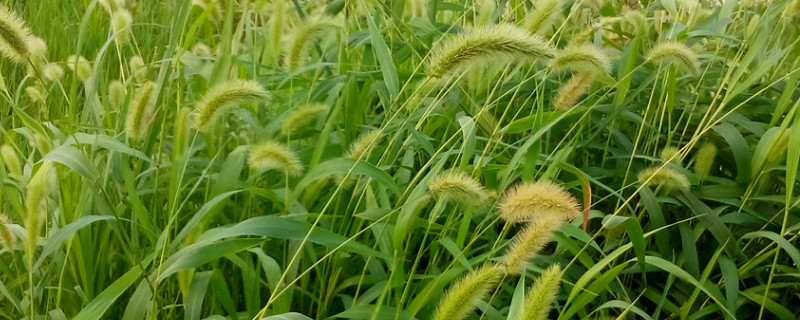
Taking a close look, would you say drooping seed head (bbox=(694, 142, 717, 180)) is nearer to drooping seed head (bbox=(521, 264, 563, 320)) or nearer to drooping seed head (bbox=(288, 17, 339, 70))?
drooping seed head (bbox=(288, 17, 339, 70))

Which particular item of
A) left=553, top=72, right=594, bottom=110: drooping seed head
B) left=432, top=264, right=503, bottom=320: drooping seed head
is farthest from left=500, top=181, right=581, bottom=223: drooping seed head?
left=553, top=72, right=594, bottom=110: drooping seed head

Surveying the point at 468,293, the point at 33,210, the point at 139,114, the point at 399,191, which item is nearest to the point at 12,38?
the point at 139,114

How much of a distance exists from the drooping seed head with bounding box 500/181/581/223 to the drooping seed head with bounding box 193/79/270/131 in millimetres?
455

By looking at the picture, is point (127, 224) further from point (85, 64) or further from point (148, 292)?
point (85, 64)

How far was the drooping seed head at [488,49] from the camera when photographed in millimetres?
1530

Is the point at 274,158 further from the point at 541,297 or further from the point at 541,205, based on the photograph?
the point at 541,297

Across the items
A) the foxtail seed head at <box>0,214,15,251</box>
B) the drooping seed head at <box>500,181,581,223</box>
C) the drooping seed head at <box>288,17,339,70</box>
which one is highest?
the drooping seed head at <box>288,17,339,70</box>

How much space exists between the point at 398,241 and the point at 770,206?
3.09ft

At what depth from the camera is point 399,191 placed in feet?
5.96

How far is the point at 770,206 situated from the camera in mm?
2188

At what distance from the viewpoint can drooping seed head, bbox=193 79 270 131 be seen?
5.32ft

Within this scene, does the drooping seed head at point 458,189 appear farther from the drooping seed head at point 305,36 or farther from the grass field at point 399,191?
the drooping seed head at point 305,36

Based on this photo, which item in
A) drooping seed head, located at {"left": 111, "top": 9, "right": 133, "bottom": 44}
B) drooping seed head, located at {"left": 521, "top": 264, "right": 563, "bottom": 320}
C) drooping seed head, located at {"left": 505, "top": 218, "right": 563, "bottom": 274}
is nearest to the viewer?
drooping seed head, located at {"left": 521, "top": 264, "right": 563, "bottom": 320}

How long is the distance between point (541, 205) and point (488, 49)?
0.27 m
